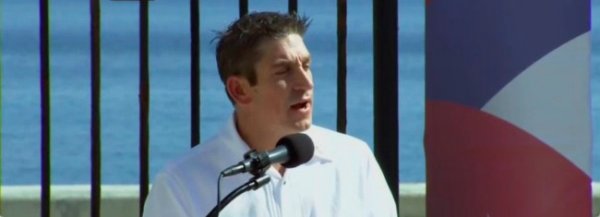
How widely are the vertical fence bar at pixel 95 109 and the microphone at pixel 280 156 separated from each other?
133 centimetres

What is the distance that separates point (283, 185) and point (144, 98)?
A: 89 centimetres

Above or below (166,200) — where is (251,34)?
above

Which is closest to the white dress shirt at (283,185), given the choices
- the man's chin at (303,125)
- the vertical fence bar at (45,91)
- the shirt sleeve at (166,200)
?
the shirt sleeve at (166,200)

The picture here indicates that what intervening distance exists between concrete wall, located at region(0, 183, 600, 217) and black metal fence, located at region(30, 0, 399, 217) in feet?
1.36

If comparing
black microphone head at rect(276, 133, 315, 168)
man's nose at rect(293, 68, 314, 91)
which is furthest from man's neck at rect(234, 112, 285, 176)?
black microphone head at rect(276, 133, 315, 168)

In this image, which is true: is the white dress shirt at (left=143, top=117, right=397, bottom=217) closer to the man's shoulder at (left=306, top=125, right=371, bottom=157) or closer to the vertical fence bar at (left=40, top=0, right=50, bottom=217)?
the man's shoulder at (left=306, top=125, right=371, bottom=157)

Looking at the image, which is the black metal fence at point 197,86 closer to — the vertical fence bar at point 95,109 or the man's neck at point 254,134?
the vertical fence bar at point 95,109

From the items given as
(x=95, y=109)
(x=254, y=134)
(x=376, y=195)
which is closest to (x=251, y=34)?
(x=254, y=134)

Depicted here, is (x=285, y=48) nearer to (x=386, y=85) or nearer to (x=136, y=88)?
(x=386, y=85)

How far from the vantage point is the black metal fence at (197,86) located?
396cm

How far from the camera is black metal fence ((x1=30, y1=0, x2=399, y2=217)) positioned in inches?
156

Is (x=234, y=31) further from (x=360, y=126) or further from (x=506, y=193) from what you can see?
(x=360, y=126)

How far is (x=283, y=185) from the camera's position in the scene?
3.19m

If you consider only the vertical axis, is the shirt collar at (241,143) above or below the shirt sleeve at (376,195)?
above
